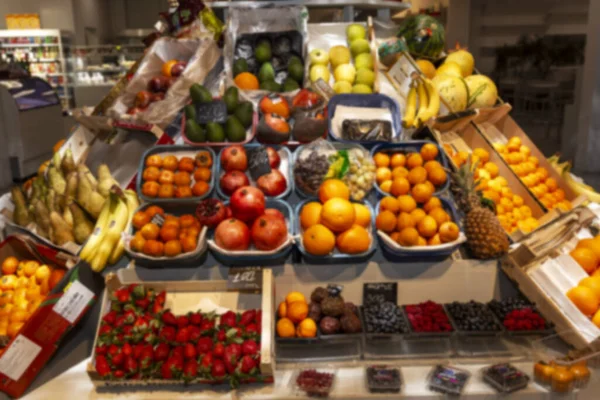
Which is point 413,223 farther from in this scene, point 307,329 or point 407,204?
point 307,329

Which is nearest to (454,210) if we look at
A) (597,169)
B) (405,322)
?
(405,322)

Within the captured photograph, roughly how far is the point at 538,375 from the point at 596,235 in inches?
37.2

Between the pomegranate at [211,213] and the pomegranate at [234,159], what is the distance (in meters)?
0.28

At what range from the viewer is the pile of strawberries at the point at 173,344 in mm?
1753

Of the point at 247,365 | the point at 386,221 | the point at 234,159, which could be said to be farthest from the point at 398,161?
the point at 247,365

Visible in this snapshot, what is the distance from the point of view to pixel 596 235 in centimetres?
238

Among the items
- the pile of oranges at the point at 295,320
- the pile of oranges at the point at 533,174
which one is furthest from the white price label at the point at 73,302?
the pile of oranges at the point at 533,174

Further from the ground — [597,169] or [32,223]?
[32,223]

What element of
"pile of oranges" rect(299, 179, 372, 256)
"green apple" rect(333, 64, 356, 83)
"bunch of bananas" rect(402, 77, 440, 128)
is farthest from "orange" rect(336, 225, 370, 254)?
"green apple" rect(333, 64, 356, 83)

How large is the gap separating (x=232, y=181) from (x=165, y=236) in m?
0.41

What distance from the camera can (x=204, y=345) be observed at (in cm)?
183

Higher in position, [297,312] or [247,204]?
[247,204]

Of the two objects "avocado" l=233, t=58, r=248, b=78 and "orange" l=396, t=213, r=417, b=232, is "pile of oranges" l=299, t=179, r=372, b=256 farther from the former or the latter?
"avocado" l=233, t=58, r=248, b=78

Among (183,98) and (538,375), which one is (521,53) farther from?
(538,375)
